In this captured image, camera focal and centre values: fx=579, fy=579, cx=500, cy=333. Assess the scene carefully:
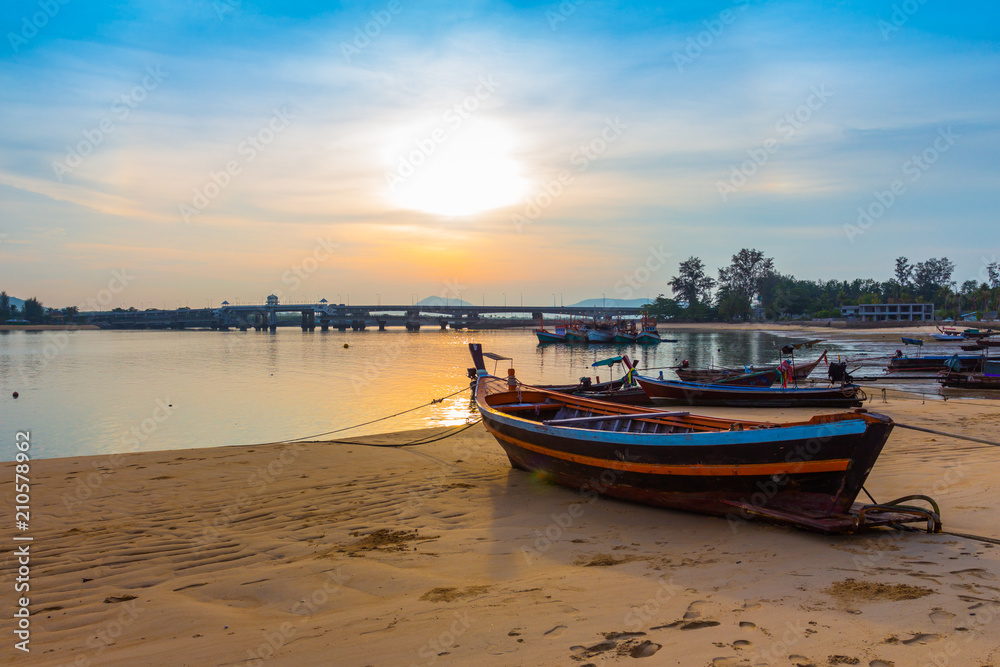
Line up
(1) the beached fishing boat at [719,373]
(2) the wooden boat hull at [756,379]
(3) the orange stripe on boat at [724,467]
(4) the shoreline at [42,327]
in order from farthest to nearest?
(4) the shoreline at [42,327], (1) the beached fishing boat at [719,373], (2) the wooden boat hull at [756,379], (3) the orange stripe on boat at [724,467]

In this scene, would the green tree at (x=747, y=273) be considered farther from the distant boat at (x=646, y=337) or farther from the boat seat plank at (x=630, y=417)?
the boat seat plank at (x=630, y=417)

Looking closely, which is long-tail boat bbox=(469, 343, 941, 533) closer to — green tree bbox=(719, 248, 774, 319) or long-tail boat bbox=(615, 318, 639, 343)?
long-tail boat bbox=(615, 318, 639, 343)

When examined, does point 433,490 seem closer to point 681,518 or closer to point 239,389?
point 681,518

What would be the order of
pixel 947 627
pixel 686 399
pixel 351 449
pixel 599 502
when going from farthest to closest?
pixel 686 399, pixel 351 449, pixel 599 502, pixel 947 627

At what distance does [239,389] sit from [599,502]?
24484mm

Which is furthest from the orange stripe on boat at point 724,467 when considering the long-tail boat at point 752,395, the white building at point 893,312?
the white building at point 893,312

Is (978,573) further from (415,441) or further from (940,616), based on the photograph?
(415,441)

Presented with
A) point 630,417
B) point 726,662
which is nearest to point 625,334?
point 630,417

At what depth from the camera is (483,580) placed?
5.59 m

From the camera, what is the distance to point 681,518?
7215mm

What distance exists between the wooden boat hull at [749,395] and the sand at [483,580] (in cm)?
848

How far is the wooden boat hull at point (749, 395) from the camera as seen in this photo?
1777cm

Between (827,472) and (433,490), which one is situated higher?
(827,472)

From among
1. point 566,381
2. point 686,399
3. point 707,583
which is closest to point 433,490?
point 707,583
